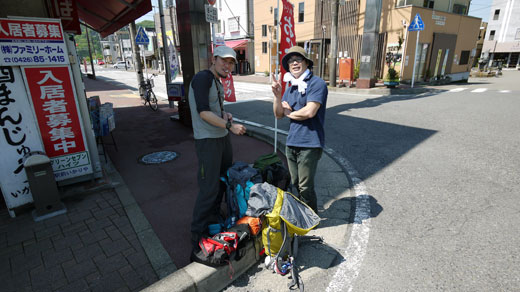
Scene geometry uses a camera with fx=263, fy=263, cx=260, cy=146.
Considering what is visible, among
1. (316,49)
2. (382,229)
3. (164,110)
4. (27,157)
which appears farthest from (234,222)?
(316,49)

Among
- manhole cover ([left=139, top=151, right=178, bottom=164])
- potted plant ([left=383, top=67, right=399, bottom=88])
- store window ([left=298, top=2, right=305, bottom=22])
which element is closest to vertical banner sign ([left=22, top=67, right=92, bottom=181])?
manhole cover ([left=139, top=151, right=178, bottom=164])

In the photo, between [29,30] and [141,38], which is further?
[141,38]

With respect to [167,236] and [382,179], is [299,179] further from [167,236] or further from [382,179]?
[382,179]

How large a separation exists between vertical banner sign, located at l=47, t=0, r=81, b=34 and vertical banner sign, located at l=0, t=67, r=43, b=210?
1.18 m

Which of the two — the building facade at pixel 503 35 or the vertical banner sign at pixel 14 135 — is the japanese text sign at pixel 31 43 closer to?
the vertical banner sign at pixel 14 135

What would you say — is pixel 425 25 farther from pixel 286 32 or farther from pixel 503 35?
pixel 503 35

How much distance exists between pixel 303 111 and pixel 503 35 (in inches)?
2148

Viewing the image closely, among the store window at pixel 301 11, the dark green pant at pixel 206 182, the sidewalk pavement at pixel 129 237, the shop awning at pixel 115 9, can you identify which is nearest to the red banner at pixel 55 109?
the sidewalk pavement at pixel 129 237

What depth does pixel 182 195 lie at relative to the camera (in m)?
4.06

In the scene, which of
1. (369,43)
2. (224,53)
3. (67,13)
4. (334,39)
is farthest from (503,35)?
(67,13)

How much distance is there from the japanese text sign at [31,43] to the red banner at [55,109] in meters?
0.13

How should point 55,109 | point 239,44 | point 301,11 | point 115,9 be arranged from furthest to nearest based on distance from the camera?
point 239,44 < point 301,11 < point 115,9 < point 55,109

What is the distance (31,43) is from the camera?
3.33 meters

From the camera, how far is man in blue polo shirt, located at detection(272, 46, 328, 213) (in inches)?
114
